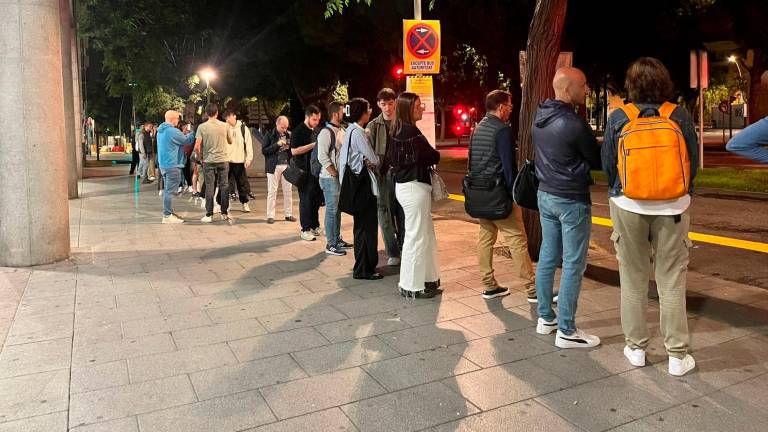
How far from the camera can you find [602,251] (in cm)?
816

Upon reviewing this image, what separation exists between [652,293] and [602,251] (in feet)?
6.87

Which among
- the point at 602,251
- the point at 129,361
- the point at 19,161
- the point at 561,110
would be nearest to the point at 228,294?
the point at 129,361

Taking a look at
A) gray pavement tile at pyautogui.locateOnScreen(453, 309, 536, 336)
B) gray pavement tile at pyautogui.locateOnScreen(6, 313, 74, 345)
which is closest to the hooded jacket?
gray pavement tile at pyautogui.locateOnScreen(453, 309, 536, 336)

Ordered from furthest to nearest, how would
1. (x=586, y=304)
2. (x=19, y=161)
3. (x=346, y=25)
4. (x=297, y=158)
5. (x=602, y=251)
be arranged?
(x=346, y=25) < (x=297, y=158) < (x=602, y=251) < (x=19, y=161) < (x=586, y=304)

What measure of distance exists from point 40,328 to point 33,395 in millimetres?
1445

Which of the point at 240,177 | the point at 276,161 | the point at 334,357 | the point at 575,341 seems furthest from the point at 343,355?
the point at 240,177

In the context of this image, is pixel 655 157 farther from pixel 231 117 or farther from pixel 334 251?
pixel 231 117

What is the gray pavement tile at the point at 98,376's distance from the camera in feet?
13.3

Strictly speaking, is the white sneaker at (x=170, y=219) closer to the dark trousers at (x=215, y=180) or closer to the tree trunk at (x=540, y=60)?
the dark trousers at (x=215, y=180)

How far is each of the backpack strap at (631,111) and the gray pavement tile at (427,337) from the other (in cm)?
187

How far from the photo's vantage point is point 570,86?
15.0 ft

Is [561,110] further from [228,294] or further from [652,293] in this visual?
[228,294]

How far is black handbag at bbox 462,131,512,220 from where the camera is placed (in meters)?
5.52

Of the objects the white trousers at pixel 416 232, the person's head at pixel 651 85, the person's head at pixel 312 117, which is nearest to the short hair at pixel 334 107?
the person's head at pixel 312 117
